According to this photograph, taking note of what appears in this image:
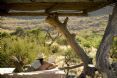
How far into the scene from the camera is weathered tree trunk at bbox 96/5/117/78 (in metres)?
7.02

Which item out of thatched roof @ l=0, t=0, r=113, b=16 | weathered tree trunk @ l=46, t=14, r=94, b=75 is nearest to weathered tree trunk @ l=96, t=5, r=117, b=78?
thatched roof @ l=0, t=0, r=113, b=16

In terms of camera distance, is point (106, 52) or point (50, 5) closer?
point (106, 52)

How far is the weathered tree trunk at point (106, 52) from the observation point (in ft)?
23.0

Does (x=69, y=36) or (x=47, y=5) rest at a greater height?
(x=47, y=5)

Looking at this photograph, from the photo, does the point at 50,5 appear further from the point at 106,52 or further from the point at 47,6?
the point at 106,52

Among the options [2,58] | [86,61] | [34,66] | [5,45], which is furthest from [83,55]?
[5,45]

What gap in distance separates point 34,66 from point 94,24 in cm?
5435

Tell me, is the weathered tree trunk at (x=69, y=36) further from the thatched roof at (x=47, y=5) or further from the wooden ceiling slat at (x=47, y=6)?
the wooden ceiling slat at (x=47, y=6)

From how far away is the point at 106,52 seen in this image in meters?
7.11

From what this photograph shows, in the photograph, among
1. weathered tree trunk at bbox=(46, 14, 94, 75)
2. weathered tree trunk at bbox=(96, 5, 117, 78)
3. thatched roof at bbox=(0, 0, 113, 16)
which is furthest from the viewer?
weathered tree trunk at bbox=(46, 14, 94, 75)

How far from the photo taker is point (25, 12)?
885 cm

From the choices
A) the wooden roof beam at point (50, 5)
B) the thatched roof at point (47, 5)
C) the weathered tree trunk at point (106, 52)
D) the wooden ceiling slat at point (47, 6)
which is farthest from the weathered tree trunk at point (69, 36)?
the weathered tree trunk at point (106, 52)

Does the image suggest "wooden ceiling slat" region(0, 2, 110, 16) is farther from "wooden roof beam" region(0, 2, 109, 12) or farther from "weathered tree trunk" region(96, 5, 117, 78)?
"weathered tree trunk" region(96, 5, 117, 78)

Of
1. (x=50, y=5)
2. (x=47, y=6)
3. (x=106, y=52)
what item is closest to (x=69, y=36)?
Result: (x=47, y=6)
